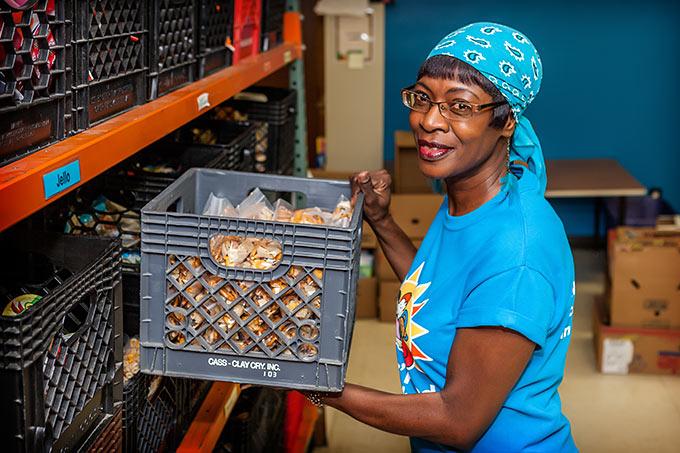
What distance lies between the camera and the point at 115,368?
64.5 inches

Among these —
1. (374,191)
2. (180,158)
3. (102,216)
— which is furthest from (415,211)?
(102,216)

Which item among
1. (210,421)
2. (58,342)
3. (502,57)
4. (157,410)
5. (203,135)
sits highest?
(502,57)

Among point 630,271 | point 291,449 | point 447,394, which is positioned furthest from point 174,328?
point 630,271

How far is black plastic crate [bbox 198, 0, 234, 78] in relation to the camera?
2334 millimetres

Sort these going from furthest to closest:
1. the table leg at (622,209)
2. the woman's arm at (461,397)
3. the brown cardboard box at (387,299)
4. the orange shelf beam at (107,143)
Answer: the table leg at (622,209), the brown cardboard box at (387,299), the woman's arm at (461,397), the orange shelf beam at (107,143)

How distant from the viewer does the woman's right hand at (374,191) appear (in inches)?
86.6

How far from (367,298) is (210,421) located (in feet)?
11.9

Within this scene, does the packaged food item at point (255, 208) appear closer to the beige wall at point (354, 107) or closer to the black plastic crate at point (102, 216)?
the black plastic crate at point (102, 216)

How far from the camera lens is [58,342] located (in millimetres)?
1391

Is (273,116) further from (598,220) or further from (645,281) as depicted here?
Result: (598,220)

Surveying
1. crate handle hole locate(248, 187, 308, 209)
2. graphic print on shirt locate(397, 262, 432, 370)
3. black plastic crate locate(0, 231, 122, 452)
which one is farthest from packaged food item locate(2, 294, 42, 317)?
graphic print on shirt locate(397, 262, 432, 370)

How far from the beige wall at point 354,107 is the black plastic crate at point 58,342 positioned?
540cm

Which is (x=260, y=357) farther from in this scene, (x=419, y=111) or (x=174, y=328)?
(x=419, y=111)

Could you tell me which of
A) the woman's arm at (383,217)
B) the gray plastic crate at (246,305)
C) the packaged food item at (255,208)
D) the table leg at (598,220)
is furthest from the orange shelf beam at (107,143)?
the table leg at (598,220)
